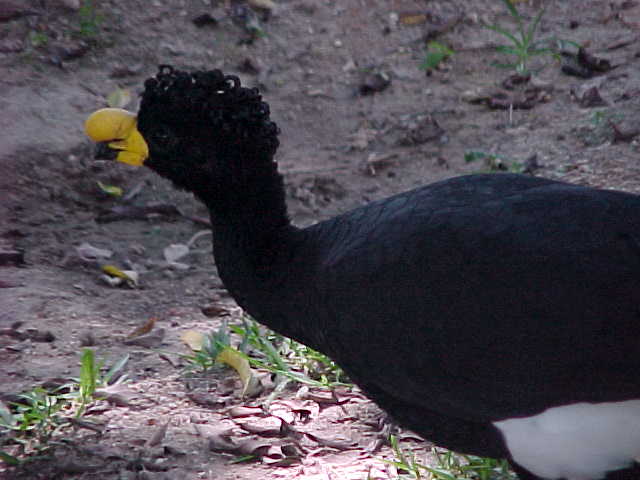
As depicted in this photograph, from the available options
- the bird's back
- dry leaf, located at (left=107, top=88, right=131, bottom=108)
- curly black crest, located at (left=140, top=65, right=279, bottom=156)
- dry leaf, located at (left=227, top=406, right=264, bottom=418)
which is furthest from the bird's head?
dry leaf, located at (left=107, top=88, right=131, bottom=108)

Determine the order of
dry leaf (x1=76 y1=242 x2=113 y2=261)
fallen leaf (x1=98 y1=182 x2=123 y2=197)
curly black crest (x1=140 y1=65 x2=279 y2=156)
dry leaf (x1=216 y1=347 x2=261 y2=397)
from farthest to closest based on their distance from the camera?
fallen leaf (x1=98 y1=182 x2=123 y2=197) → dry leaf (x1=76 y1=242 x2=113 y2=261) → dry leaf (x1=216 y1=347 x2=261 y2=397) → curly black crest (x1=140 y1=65 x2=279 y2=156)

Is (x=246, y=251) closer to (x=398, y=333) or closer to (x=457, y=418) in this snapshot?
(x=398, y=333)

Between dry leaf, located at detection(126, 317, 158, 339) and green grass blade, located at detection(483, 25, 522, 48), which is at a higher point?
green grass blade, located at detection(483, 25, 522, 48)

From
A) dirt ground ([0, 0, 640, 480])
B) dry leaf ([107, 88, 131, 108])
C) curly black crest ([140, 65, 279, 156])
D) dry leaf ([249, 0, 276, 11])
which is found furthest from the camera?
dry leaf ([249, 0, 276, 11])

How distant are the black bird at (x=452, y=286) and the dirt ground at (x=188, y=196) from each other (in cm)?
51

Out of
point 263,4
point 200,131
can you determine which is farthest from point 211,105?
point 263,4

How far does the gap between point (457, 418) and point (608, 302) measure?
590 mm

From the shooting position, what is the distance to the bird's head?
3.10 meters

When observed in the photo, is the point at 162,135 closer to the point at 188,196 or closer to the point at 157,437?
the point at 157,437

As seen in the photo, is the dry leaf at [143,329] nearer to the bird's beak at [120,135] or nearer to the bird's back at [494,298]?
the bird's beak at [120,135]

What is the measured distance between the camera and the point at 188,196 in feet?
17.4

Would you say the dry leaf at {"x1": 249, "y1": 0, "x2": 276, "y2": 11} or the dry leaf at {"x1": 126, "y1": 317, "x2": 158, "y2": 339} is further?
the dry leaf at {"x1": 249, "y1": 0, "x2": 276, "y2": 11}

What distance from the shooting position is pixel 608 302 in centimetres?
252

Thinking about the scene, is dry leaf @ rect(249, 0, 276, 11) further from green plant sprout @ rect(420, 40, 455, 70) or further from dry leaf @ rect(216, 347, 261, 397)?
dry leaf @ rect(216, 347, 261, 397)
